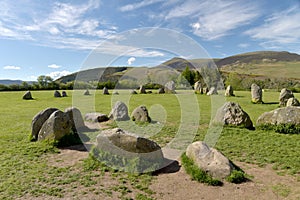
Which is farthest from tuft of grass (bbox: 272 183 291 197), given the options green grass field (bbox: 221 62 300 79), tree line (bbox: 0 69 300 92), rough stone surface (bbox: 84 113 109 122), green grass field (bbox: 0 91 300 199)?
green grass field (bbox: 221 62 300 79)

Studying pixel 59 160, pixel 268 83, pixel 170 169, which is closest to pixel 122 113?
pixel 59 160

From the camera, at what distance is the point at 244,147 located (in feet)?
30.0

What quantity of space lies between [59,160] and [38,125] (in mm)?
3160

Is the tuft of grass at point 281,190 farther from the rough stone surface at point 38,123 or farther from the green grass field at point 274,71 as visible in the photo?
the green grass field at point 274,71

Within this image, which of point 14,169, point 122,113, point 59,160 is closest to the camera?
point 14,169

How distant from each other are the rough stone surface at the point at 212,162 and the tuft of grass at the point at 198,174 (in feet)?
0.34

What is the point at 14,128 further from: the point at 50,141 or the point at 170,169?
the point at 170,169

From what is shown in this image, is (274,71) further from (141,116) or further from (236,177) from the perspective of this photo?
(236,177)

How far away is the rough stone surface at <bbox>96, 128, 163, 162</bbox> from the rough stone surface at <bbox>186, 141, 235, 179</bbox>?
1175 mm

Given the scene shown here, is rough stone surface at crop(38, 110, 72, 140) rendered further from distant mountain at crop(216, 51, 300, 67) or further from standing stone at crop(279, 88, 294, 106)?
distant mountain at crop(216, 51, 300, 67)

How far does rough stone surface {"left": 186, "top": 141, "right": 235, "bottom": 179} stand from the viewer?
6316 mm

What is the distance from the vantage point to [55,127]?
30.6 feet

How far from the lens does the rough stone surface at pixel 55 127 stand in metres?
9.33

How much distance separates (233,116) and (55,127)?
27.7 ft
